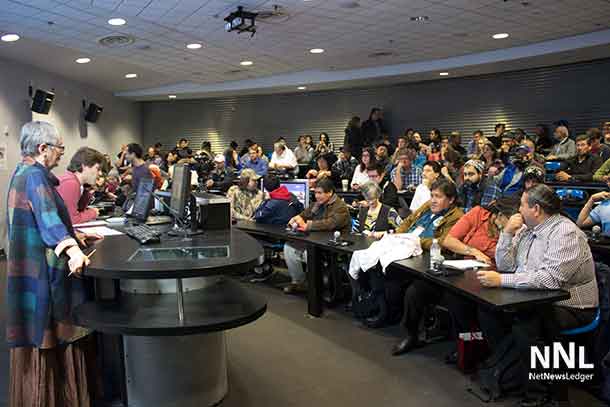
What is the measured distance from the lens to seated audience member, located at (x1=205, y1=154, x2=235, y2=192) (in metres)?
9.08

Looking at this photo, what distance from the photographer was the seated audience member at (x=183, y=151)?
12727 mm

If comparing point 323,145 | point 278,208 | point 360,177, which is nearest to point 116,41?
point 278,208

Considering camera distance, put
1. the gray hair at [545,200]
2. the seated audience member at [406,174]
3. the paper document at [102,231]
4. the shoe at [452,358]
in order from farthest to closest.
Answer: the seated audience member at [406,174], the shoe at [452,358], the paper document at [102,231], the gray hair at [545,200]

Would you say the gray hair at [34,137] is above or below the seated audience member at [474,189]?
above

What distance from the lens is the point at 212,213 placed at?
363cm

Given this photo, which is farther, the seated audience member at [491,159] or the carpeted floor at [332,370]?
the seated audience member at [491,159]

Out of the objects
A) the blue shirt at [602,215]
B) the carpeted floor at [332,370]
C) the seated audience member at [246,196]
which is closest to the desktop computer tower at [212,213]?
the carpeted floor at [332,370]

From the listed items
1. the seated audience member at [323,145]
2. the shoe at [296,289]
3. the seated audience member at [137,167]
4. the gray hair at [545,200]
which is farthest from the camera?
the seated audience member at [323,145]

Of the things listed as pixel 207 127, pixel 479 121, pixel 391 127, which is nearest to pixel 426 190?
pixel 479 121

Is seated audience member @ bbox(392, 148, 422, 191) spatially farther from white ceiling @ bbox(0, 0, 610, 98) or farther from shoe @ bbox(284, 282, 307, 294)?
shoe @ bbox(284, 282, 307, 294)

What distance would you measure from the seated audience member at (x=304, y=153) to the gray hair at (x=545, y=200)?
30.4ft

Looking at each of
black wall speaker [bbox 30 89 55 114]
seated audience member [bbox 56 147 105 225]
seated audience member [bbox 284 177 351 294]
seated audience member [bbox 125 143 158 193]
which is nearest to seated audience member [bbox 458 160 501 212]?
seated audience member [bbox 284 177 351 294]

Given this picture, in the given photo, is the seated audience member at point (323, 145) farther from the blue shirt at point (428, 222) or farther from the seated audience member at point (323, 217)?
the blue shirt at point (428, 222)

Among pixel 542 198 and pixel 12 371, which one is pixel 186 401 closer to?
pixel 12 371
